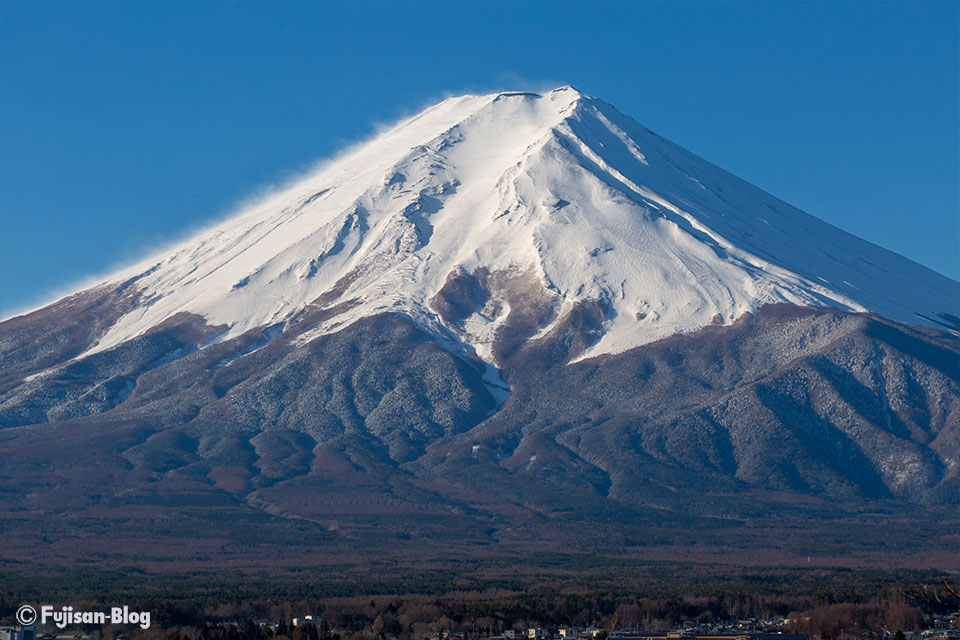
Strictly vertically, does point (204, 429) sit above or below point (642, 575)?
above

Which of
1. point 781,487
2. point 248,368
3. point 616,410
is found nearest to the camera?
point 781,487

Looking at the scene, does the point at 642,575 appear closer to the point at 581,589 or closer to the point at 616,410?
the point at 581,589

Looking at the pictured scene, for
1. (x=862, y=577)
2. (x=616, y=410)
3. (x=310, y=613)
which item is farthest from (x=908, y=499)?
(x=310, y=613)

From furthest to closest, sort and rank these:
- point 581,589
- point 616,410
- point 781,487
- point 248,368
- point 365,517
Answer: point 248,368
point 616,410
point 781,487
point 365,517
point 581,589

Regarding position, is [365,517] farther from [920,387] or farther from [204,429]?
[920,387]

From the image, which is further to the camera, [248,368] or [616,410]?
[248,368]

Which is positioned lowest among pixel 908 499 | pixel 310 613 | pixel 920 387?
pixel 310 613
